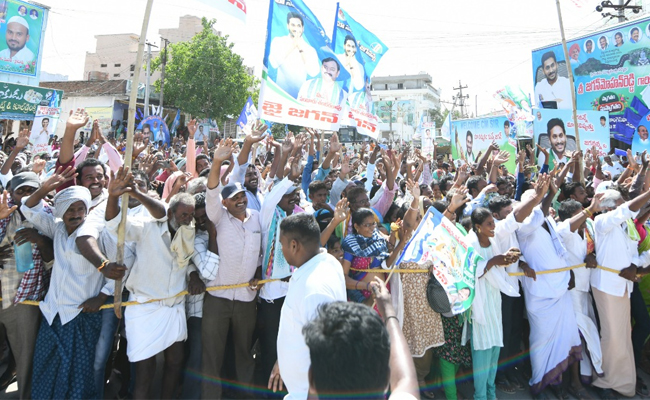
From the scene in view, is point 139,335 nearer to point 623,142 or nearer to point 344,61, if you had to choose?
point 344,61

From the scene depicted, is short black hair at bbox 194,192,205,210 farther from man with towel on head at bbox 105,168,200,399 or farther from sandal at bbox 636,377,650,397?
sandal at bbox 636,377,650,397

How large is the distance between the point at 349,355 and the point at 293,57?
5.45 metres

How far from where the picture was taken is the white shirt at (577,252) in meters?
4.06

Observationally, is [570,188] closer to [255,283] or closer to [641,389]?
[641,389]

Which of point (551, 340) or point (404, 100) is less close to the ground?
point (404, 100)

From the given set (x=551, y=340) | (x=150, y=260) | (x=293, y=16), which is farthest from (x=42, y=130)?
(x=551, y=340)

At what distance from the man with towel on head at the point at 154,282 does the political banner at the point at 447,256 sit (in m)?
1.73

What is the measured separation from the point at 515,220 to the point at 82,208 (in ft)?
11.6

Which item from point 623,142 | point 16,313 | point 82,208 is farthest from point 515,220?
point 623,142

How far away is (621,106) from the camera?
14992 millimetres

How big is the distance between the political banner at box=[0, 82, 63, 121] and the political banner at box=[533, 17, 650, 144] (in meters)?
19.5

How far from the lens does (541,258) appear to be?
12.9 ft

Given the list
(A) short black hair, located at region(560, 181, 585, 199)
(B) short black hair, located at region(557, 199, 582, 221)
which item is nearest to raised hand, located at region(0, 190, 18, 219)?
(B) short black hair, located at region(557, 199, 582, 221)

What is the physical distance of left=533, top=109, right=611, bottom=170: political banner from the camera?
31.3ft
